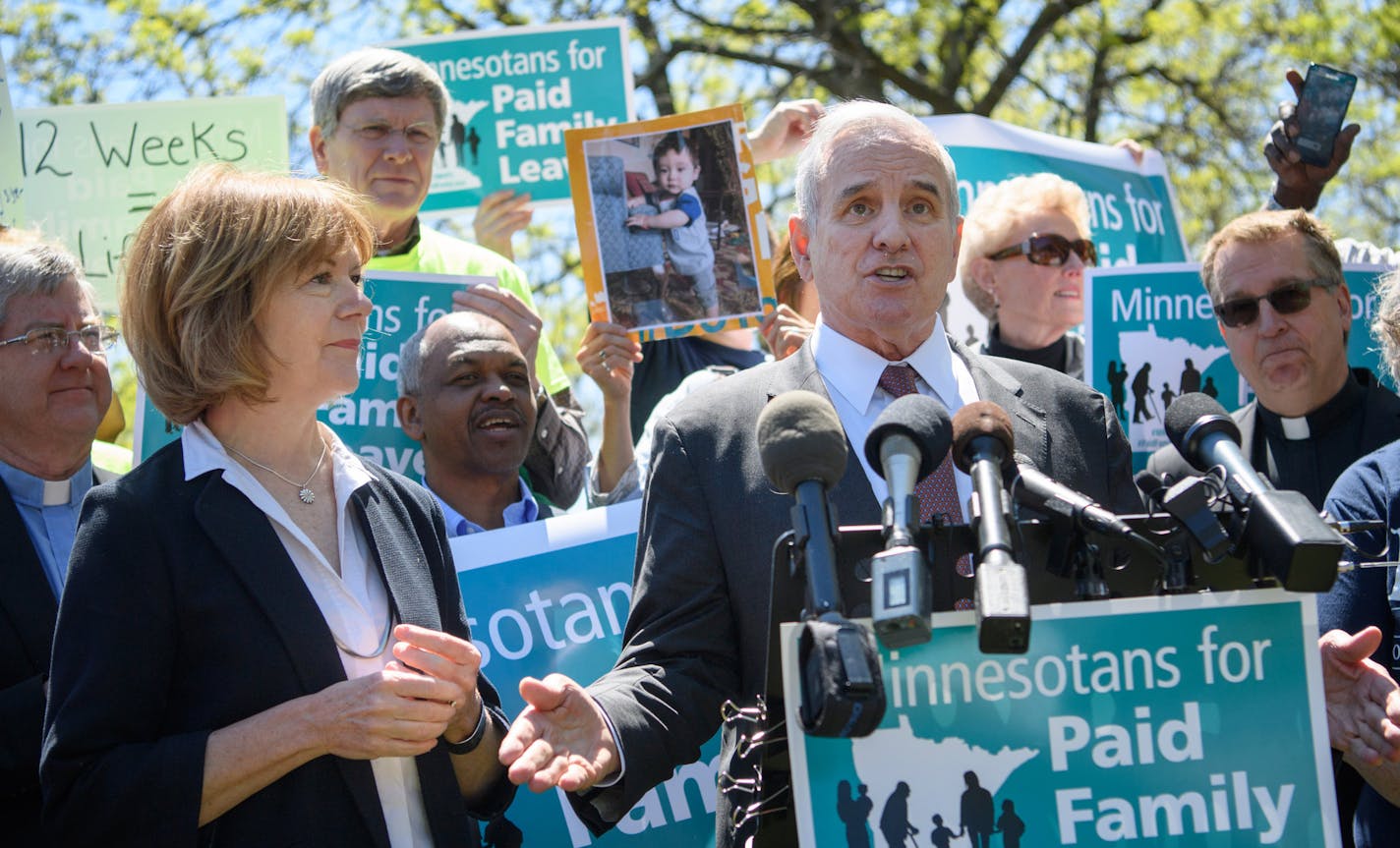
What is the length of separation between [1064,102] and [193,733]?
12.0m

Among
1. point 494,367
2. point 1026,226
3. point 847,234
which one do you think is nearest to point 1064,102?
point 1026,226

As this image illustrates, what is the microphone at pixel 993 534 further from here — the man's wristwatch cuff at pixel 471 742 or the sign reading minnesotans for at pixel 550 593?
the sign reading minnesotans for at pixel 550 593

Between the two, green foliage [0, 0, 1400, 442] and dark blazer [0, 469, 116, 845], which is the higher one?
green foliage [0, 0, 1400, 442]

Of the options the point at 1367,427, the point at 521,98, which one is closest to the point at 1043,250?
the point at 1367,427

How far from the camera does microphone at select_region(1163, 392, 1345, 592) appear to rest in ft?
6.89

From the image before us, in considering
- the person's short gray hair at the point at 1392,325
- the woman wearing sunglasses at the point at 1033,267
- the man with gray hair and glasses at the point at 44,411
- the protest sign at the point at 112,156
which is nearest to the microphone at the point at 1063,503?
the person's short gray hair at the point at 1392,325

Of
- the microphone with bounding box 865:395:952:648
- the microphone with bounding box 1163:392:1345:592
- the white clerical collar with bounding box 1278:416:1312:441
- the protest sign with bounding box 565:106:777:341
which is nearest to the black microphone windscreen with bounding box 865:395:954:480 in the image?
the microphone with bounding box 865:395:952:648

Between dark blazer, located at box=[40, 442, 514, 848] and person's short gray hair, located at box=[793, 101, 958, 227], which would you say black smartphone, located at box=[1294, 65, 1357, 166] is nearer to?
person's short gray hair, located at box=[793, 101, 958, 227]

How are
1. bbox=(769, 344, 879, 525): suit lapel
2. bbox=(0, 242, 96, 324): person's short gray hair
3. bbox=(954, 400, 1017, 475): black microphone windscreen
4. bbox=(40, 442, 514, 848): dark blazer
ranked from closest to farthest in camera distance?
bbox=(954, 400, 1017, 475): black microphone windscreen < bbox=(40, 442, 514, 848): dark blazer < bbox=(769, 344, 879, 525): suit lapel < bbox=(0, 242, 96, 324): person's short gray hair

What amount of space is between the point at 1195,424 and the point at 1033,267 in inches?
115

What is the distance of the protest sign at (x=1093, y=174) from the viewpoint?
6.10m

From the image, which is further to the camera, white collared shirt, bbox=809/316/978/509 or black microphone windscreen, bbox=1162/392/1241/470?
white collared shirt, bbox=809/316/978/509

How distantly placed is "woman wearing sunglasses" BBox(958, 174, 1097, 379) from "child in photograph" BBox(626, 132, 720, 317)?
1106mm

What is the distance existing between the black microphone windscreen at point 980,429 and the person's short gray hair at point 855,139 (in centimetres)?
103
